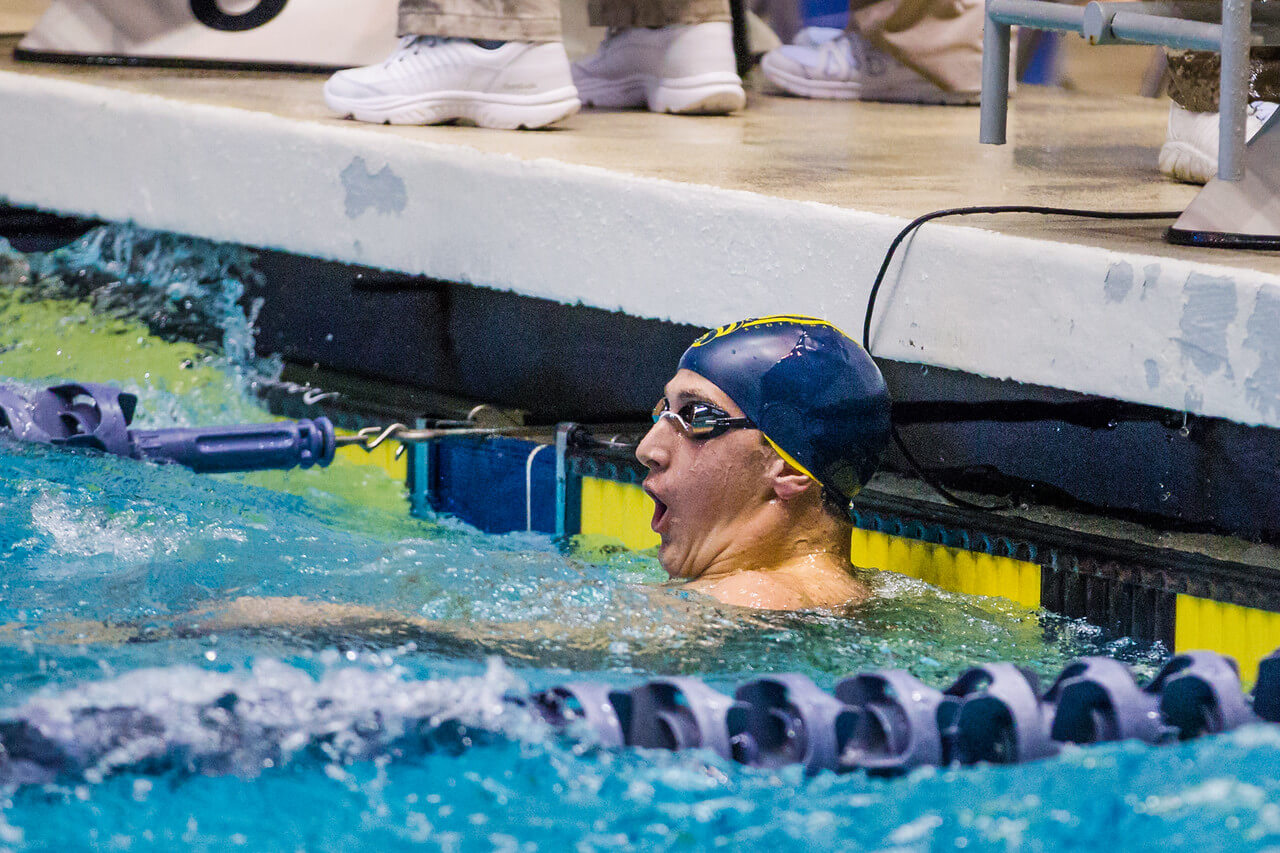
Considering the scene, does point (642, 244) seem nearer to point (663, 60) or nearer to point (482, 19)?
point (482, 19)

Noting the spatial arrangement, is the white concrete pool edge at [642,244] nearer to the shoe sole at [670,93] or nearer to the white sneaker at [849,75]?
the shoe sole at [670,93]

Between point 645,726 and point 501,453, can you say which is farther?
point 501,453

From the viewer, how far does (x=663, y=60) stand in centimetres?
440

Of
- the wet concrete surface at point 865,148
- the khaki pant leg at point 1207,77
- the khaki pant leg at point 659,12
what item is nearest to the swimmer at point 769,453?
the wet concrete surface at point 865,148

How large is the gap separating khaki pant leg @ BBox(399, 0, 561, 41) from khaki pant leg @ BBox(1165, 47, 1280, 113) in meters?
1.41

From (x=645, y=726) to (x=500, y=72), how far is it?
224cm

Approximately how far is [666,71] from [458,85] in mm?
768

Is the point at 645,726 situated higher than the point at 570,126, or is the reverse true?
the point at 570,126

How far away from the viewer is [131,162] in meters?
4.21

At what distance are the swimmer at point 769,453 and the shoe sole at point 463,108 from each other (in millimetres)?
1404

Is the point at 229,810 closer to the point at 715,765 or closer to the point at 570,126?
the point at 715,765

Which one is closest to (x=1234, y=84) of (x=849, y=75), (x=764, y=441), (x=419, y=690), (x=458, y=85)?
(x=764, y=441)

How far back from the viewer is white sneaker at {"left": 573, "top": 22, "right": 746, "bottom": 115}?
4281 mm

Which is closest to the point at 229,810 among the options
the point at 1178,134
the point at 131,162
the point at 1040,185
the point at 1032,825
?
the point at 1032,825
